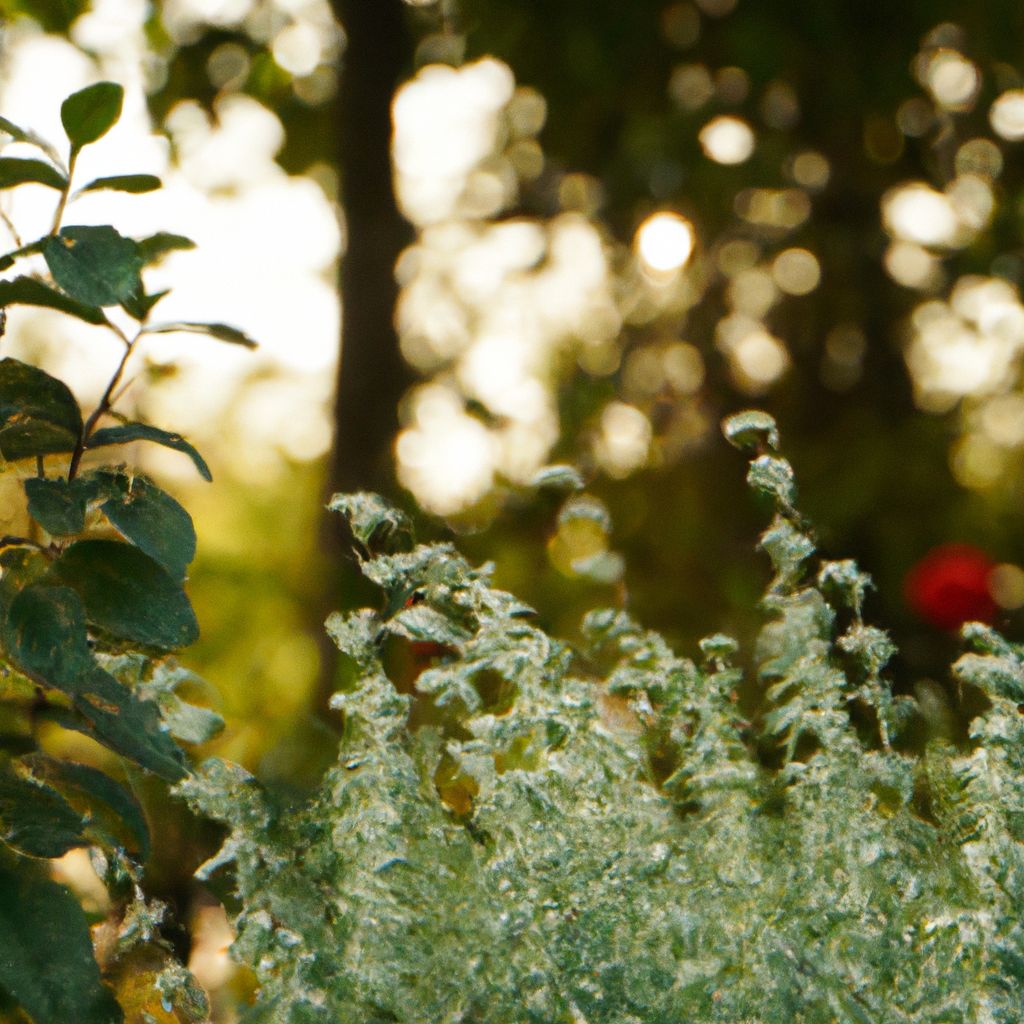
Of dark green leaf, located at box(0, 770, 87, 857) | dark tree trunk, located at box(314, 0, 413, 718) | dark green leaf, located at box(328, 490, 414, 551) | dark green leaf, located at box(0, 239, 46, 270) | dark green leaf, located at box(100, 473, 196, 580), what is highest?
dark tree trunk, located at box(314, 0, 413, 718)

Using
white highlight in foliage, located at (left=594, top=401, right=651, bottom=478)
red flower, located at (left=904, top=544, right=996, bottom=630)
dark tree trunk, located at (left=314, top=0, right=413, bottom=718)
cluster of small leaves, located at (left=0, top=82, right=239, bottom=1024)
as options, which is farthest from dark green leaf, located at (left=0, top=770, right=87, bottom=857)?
white highlight in foliage, located at (left=594, top=401, right=651, bottom=478)

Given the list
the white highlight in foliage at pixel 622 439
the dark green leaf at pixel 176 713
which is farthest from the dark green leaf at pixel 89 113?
the white highlight in foliage at pixel 622 439

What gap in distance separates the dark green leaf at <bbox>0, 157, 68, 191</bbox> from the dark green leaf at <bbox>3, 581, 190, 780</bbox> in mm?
214

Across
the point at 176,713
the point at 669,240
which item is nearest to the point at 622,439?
the point at 669,240

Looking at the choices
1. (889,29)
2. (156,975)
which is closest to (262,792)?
(156,975)

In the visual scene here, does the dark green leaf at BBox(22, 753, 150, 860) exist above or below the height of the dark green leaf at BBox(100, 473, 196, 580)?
below

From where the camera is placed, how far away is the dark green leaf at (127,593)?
0.72 meters

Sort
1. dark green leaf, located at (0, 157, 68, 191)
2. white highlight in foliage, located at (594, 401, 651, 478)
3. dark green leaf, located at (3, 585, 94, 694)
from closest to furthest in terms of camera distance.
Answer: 1. dark green leaf, located at (3, 585, 94, 694)
2. dark green leaf, located at (0, 157, 68, 191)
3. white highlight in foliage, located at (594, 401, 651, 478)

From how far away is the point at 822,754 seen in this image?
82cm

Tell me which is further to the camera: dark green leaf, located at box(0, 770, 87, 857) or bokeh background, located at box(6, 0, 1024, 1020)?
bokeh background, located at box(6, 0, 1024, 1020)

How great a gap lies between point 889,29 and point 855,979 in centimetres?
333

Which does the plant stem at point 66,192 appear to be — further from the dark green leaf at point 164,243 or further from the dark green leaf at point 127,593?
the dark green leaf at point 127,593

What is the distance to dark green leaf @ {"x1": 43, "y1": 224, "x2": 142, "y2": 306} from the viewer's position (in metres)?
0.71

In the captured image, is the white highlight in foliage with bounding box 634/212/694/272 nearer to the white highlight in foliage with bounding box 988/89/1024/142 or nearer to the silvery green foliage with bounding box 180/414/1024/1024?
the white highlight in foliage with bounding box 988/89/1024/142
